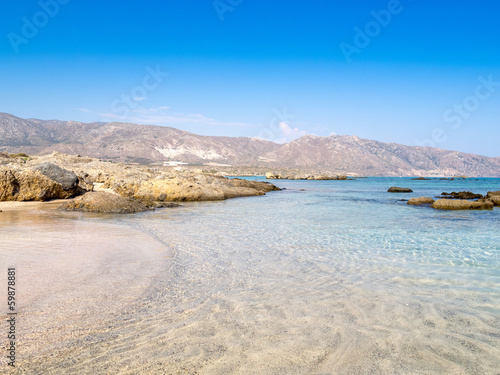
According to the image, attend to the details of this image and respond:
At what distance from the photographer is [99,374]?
251 centimetres

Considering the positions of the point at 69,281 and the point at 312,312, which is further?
the point at 69,281

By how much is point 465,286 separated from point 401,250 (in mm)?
2475

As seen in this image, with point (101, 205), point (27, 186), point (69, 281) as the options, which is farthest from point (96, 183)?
point (69, 281)

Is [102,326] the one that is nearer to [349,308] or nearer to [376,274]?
[349,308]

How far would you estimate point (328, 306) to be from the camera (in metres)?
4.09

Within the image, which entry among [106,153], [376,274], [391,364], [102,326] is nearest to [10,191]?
[102,326]

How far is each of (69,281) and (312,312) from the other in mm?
3396

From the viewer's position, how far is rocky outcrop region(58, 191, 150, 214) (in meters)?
12.8

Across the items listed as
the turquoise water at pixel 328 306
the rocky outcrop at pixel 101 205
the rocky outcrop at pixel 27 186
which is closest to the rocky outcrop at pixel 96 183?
the rocky outcrop at pixel 27 186

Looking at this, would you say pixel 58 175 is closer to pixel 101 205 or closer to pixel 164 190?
pixel 101 205

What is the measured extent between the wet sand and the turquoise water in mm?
523

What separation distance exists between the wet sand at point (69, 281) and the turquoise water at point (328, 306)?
1.72ft

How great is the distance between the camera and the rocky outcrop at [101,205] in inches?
503

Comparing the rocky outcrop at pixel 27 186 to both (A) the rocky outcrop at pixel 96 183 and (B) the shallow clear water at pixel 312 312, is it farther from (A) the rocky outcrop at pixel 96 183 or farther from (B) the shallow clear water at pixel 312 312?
(B) the shallow clear water at pixel 312 312
